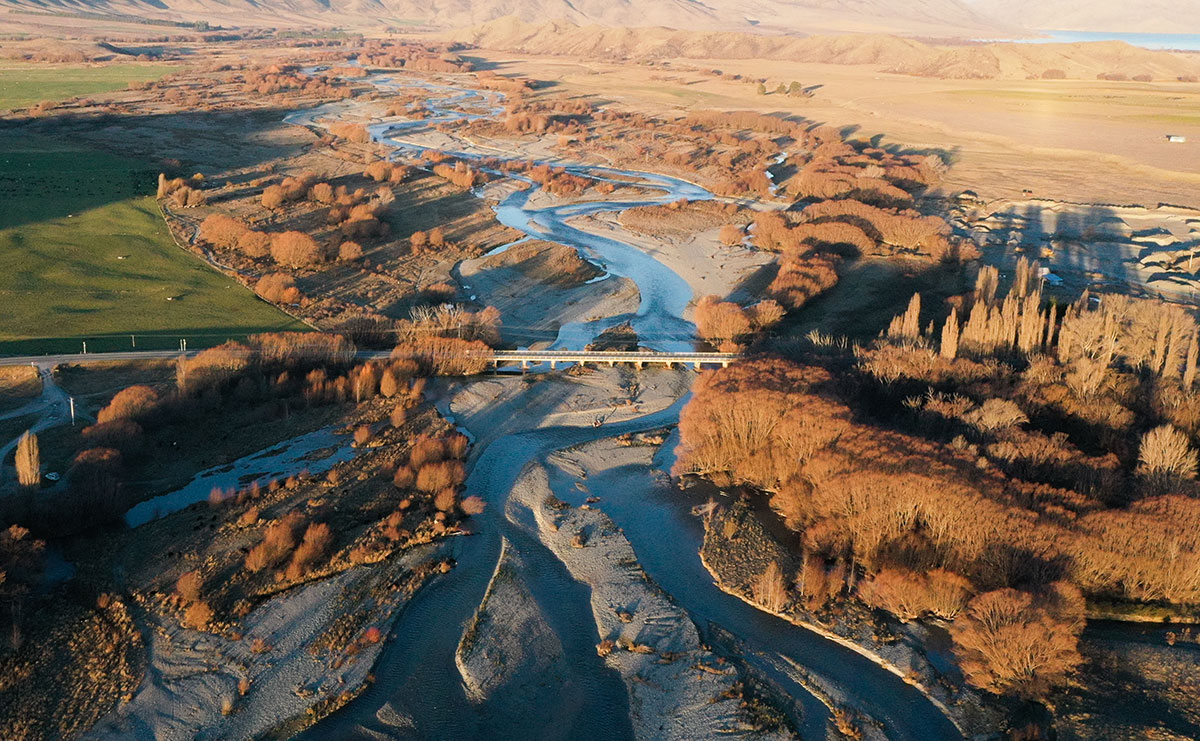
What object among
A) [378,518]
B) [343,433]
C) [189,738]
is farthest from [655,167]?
[189,738]

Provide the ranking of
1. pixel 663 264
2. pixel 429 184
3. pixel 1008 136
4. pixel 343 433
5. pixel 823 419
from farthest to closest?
pixel 1008 136
pixel 429 184
pixel 663 264
pixel 343 433
pixel 823 419

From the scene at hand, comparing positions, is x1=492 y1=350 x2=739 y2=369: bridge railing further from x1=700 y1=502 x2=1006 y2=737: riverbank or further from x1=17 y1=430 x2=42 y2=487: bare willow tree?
x1=17 y1=430 x2=42 y2=487: bare willow tree

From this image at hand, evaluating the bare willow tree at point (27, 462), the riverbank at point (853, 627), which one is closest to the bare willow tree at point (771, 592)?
the riverbank at point (853, 627)

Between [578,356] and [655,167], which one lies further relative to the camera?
[655,167]

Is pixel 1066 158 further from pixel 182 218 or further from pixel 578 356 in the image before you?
pixel 182 218

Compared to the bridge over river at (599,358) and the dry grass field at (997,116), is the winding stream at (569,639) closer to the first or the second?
the bridge over river at (599,358)
